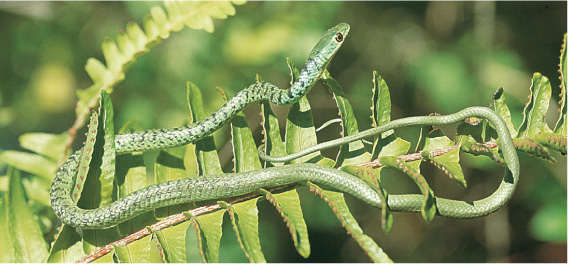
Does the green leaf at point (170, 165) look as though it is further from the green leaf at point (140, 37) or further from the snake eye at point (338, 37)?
the snake eye at point (338, 37)

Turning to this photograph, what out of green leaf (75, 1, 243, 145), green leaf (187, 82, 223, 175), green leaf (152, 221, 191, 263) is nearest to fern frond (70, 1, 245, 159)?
green leaf (75, 1, 243, 145)

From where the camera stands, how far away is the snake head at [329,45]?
3.19 meters

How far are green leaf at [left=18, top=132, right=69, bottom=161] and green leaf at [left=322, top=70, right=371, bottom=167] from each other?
5.83 feet

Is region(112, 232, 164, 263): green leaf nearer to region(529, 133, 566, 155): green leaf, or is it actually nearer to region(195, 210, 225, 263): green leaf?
region(195, 210, 225, 263): green leaf

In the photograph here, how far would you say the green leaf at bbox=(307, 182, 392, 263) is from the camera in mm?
2033

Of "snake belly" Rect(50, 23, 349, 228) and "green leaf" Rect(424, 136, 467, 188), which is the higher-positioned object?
"snake belly" Rect(50, 23, 349, 228)

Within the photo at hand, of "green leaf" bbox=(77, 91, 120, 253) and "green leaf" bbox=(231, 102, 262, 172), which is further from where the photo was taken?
"green leaf" bbox=(231, 102, 262, 172)

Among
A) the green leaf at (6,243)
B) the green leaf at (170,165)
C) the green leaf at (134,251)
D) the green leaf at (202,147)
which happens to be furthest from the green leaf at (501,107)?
the green leaf at (6,243)

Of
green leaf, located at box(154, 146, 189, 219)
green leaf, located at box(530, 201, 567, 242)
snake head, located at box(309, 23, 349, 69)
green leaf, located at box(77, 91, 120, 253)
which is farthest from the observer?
green leaf, located at box(530, 201, 567, 242)

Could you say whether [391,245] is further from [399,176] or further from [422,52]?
[422,52]

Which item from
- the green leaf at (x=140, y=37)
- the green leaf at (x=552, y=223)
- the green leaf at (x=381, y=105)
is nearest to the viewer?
the green leaf at (x=381, y=105)

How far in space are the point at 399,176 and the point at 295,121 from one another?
104 inches

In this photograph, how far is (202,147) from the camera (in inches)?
104

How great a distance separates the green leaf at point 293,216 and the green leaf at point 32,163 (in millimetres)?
1487
